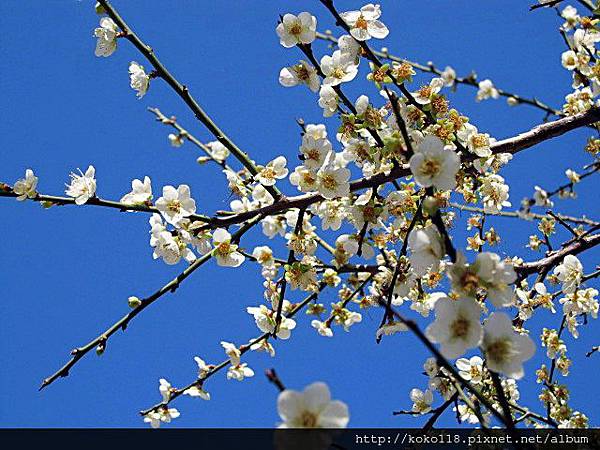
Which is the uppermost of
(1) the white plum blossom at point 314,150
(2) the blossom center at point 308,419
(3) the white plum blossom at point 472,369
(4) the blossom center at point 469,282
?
(1) the white plum blossom at point 314,150

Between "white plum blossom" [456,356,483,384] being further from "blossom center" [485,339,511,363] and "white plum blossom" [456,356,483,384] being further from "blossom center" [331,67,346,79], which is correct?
"blossom center" [331,67,346,79]

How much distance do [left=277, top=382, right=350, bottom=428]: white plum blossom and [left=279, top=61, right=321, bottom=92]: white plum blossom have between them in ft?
6.22

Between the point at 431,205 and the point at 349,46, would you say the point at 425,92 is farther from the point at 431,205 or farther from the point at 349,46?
the point at 431,205

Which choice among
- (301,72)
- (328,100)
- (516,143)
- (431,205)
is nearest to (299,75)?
(301,72)

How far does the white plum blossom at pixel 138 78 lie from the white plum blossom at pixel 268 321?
1.31 m

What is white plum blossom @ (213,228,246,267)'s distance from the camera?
2.58 m

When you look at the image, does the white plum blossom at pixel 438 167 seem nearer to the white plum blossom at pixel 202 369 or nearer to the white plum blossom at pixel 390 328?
the white plum blossom at pixel 390 328

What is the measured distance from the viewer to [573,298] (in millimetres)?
3232

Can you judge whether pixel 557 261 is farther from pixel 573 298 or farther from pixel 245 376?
pixel 245 376

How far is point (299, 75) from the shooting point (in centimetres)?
280

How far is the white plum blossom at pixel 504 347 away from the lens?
155 centimetres

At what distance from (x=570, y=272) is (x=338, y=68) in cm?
171

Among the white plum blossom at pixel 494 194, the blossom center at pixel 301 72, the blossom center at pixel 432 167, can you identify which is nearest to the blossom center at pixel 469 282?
the blossom center at pixel 432 167

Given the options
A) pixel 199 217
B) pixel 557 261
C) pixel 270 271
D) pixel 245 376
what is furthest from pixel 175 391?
pixel 557 261
